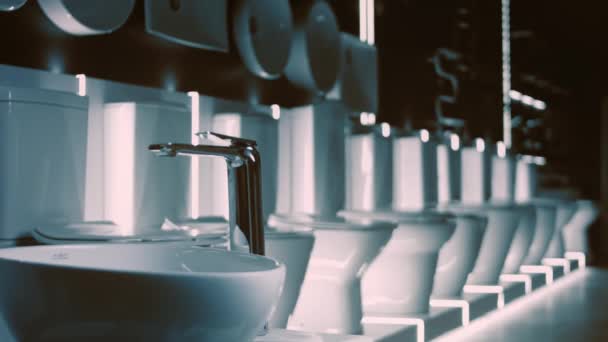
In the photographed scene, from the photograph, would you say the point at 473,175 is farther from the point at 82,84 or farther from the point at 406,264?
the point at 82,84

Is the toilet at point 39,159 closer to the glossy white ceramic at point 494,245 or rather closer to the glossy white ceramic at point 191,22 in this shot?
the glossy white ceramic at point 191,22

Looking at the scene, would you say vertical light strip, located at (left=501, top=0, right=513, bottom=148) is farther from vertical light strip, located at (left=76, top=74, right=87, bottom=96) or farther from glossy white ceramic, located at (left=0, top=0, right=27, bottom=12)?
glossy white ceramic, located at (left=0, top=0, right=27, bottom=12)

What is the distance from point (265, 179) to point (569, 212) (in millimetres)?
2986

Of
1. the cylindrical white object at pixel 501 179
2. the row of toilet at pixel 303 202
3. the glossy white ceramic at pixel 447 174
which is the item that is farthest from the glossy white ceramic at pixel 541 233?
the cylindrical white object at pixel 501 179

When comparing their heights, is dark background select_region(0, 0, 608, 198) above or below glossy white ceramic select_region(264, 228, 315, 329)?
above

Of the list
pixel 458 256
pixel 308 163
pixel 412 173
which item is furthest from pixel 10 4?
pixel 412 173

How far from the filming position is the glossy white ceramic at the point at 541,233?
4.41 m

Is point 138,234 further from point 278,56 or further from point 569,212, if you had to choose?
point 569,212

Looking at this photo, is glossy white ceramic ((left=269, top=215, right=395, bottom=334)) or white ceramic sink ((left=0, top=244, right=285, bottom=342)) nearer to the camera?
white ceramic sink ((left=0, top=244, right=285, bottom=342))

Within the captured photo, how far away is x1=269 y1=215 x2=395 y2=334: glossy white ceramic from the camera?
2.17 metres

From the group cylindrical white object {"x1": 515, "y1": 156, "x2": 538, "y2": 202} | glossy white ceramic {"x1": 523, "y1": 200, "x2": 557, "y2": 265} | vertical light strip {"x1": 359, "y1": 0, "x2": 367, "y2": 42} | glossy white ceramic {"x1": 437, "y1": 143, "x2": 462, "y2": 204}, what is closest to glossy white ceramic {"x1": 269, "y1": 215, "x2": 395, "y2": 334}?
vertical light strip {"x1": 359, "y1": 0, "x2": 367, "y2": 42}

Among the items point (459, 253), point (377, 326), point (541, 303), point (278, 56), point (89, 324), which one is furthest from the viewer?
point (541, 303)

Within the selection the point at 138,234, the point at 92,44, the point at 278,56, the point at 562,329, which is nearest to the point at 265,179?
the point at 278,56

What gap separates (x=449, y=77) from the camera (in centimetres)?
456
